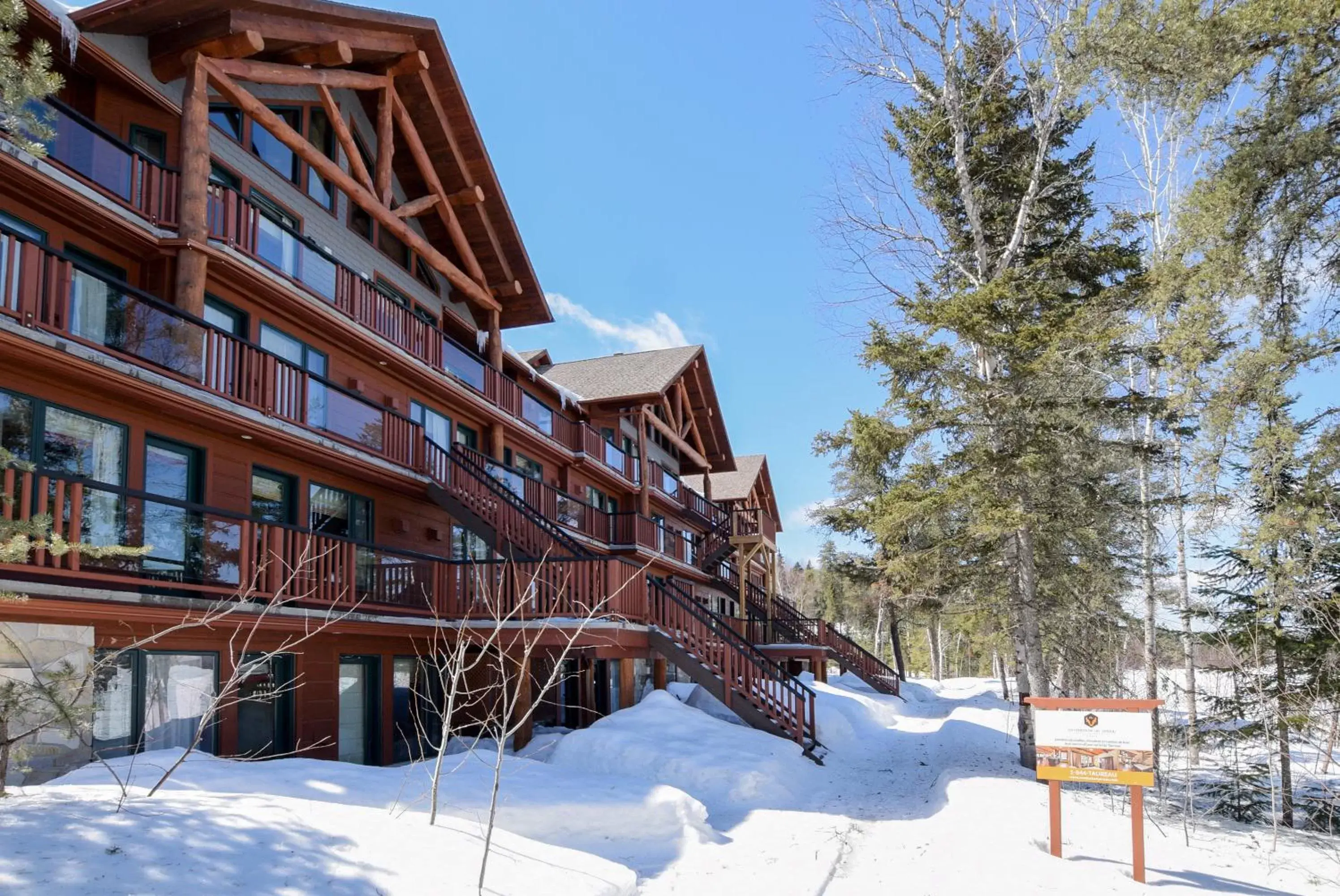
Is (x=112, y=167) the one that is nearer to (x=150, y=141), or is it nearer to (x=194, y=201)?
(x=194, y=201)

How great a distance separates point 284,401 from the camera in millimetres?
12742

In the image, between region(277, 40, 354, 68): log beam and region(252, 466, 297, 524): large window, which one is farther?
region(277, 40, 354, 68): log beam

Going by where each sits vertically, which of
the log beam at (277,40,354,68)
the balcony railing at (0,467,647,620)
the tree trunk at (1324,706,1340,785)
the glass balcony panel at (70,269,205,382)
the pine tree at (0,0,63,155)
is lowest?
the tree trunk at (1324,706,1340,785)

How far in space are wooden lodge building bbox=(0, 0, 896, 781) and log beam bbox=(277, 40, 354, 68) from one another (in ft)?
0.17

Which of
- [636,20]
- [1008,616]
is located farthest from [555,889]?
[636,20]

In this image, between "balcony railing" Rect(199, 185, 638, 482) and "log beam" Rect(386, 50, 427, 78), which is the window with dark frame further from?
"log beam" Rect(386, 50, 427, 78)

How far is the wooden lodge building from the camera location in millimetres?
9852

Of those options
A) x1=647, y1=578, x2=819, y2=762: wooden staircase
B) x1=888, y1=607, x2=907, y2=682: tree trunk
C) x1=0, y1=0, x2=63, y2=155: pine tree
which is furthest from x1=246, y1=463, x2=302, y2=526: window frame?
x1=888, y1=607, x2=907, y2=682: tree trunk

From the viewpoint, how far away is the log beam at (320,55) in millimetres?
14805

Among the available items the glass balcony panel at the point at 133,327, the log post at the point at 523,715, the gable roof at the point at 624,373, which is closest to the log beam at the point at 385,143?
the glass balcony panel at the point at 133,327

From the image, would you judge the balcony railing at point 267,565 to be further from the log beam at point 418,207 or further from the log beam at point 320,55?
the log beam at point 320,55

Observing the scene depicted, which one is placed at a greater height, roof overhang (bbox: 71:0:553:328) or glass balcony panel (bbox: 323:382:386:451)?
roof overhang (bbox: 71:0:553:328)

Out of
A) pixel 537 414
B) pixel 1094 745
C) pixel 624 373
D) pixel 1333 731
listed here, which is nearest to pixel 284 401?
pixel 537 414

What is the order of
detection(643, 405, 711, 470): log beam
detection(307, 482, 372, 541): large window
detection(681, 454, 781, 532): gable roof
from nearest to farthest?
detection(307, 482, 372, 541): large window → detection(643, 405, 711, 470): log beam → detection(681, 454, 781, 532): gable roof
